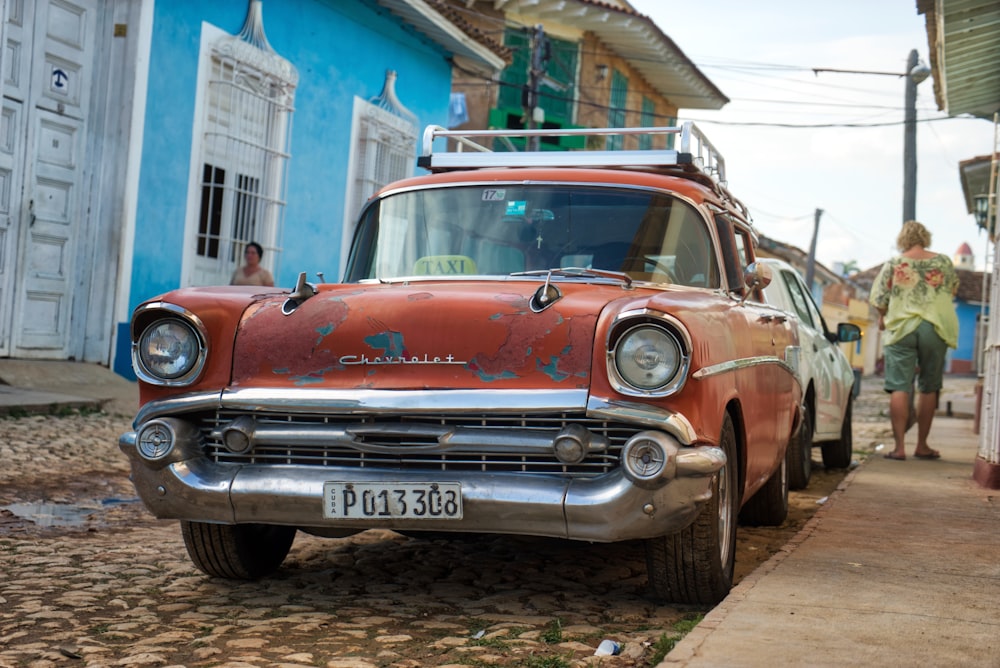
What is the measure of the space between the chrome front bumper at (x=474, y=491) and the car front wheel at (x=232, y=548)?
0.30 meters

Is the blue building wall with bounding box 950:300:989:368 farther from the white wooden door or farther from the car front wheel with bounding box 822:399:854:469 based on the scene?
the white wooden door

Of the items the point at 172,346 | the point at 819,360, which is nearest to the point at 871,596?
the point at 172,346

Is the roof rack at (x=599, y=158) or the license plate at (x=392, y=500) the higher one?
the roof rack at (x=599, y=158)

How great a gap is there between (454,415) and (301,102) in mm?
9973

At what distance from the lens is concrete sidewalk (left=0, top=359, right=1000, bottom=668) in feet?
10.4

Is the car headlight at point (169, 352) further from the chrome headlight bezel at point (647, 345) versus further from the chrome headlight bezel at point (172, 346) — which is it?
the chrome headlight bezel at point (647, 345)

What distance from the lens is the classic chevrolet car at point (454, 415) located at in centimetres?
363

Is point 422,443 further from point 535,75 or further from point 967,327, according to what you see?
point 967,327

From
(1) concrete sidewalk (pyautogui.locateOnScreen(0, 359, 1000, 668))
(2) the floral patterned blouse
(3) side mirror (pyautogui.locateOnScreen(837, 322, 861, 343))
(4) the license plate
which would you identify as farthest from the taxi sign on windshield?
(2) the floral patterned blouse

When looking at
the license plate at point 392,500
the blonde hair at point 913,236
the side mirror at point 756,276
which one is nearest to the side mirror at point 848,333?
the blonde hair at point 913,236

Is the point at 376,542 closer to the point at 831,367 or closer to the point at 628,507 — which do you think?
the point at 628,507

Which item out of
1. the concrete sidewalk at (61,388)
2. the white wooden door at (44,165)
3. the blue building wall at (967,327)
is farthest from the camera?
the blue building wall at (967,327)

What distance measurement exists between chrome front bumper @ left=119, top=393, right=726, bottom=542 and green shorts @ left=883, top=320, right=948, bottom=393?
5542 millimetres

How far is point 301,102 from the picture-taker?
1312cm
